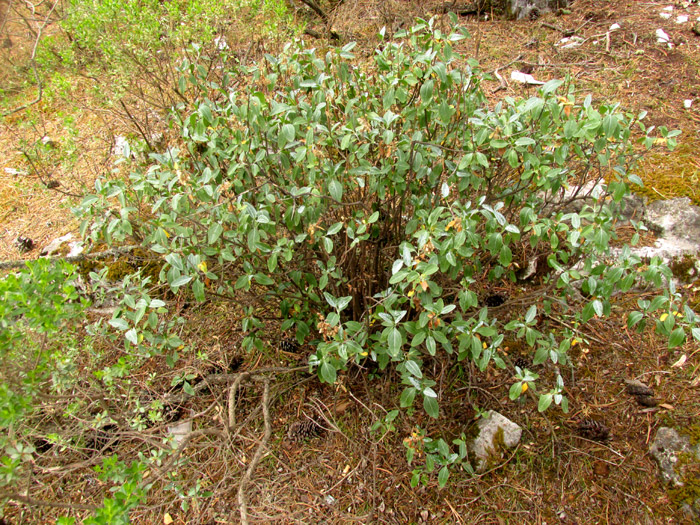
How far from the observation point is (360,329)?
6.27 ft

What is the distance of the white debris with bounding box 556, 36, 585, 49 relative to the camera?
4.46 metres

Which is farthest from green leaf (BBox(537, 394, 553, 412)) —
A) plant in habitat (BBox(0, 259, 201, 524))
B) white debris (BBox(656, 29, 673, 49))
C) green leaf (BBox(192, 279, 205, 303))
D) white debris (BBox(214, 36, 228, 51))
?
white debris (BBox(656, 29, 673, 49))

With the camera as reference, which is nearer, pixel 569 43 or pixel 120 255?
pixel 120 255

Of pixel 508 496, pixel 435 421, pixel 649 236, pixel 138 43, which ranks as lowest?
pixel 508 496

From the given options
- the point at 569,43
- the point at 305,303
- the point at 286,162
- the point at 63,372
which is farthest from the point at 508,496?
the point at 569,43

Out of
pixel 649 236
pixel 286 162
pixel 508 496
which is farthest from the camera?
pixel 649 236

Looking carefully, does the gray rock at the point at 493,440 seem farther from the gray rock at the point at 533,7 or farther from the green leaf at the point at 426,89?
the gray rock at the point at 533,7

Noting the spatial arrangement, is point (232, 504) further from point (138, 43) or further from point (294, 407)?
point (138, 43)

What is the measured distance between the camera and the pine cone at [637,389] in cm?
237

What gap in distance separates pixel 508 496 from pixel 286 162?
6.34 feet

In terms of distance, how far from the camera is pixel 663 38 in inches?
169

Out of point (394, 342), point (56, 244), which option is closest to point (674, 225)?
point (394, 342)

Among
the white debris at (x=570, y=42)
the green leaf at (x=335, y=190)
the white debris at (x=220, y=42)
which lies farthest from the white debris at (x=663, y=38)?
the green leaf at (x=335, y=190)

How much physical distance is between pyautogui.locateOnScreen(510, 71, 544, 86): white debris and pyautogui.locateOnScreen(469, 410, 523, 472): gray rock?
3.12 m
